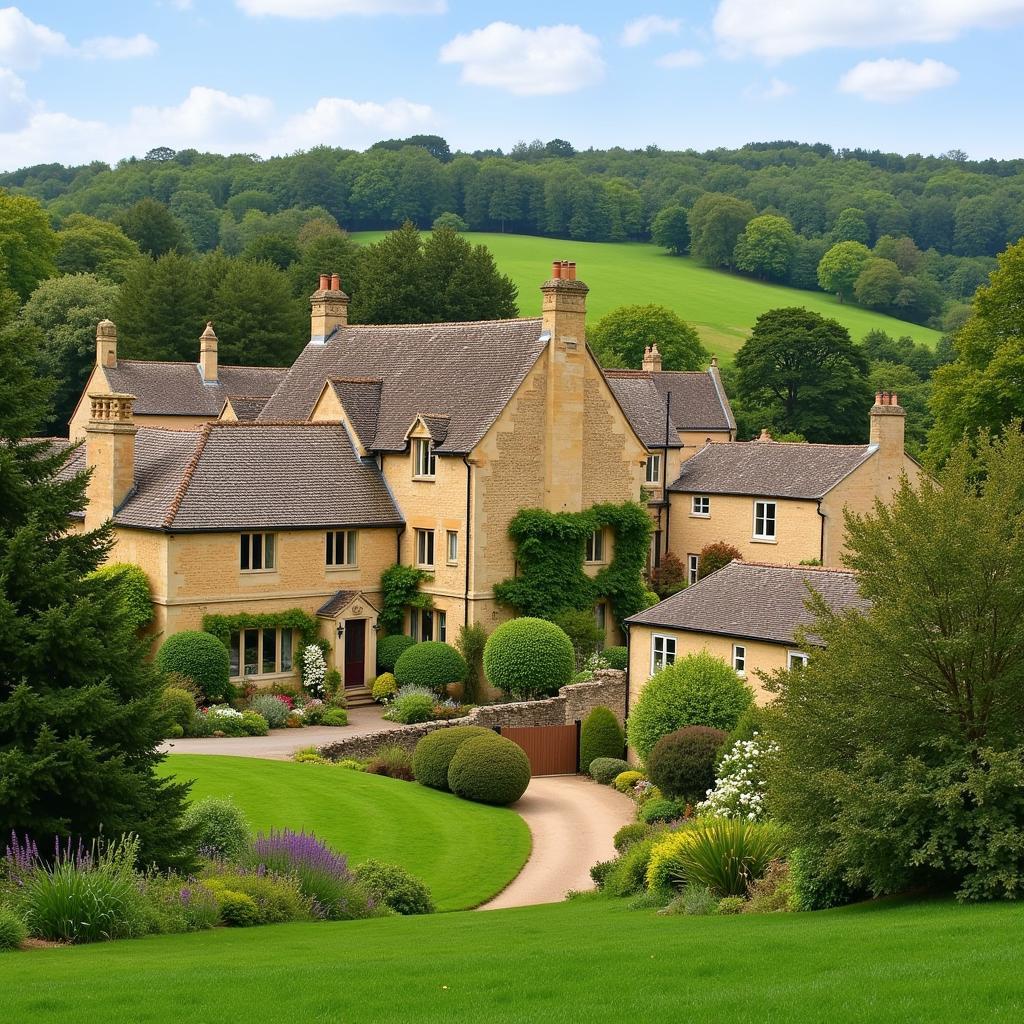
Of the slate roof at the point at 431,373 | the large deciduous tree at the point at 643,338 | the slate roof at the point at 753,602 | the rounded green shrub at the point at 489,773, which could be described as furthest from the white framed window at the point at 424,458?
the large deciduous tree at the point at 643,338

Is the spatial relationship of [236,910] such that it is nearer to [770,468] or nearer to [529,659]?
[529,659]

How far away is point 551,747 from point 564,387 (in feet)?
43.6

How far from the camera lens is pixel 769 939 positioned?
15.3 metres

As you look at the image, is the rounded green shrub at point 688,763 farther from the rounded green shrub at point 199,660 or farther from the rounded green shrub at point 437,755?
the rounded green shrub at point 199,660

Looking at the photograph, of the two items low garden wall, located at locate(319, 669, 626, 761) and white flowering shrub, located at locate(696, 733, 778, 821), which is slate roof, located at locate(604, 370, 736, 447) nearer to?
low garden wall, located at locate(319, 669, 626, 761)

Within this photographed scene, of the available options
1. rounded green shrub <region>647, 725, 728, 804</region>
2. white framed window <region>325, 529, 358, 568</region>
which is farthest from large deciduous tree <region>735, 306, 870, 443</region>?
rounded green shrub <region>647, 725, 728, 804</region>

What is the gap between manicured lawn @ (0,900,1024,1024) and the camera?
1202cm

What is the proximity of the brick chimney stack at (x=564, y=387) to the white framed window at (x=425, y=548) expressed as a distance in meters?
4.15

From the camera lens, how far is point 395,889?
915 inches

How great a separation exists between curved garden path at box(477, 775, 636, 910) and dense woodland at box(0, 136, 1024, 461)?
1344 cm

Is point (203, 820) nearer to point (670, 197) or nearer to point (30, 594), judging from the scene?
point (30, 594)

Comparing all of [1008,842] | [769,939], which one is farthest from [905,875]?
[769,939]

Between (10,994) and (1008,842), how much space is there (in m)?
11.4

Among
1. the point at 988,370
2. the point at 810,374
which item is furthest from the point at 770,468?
the point at 810,374
